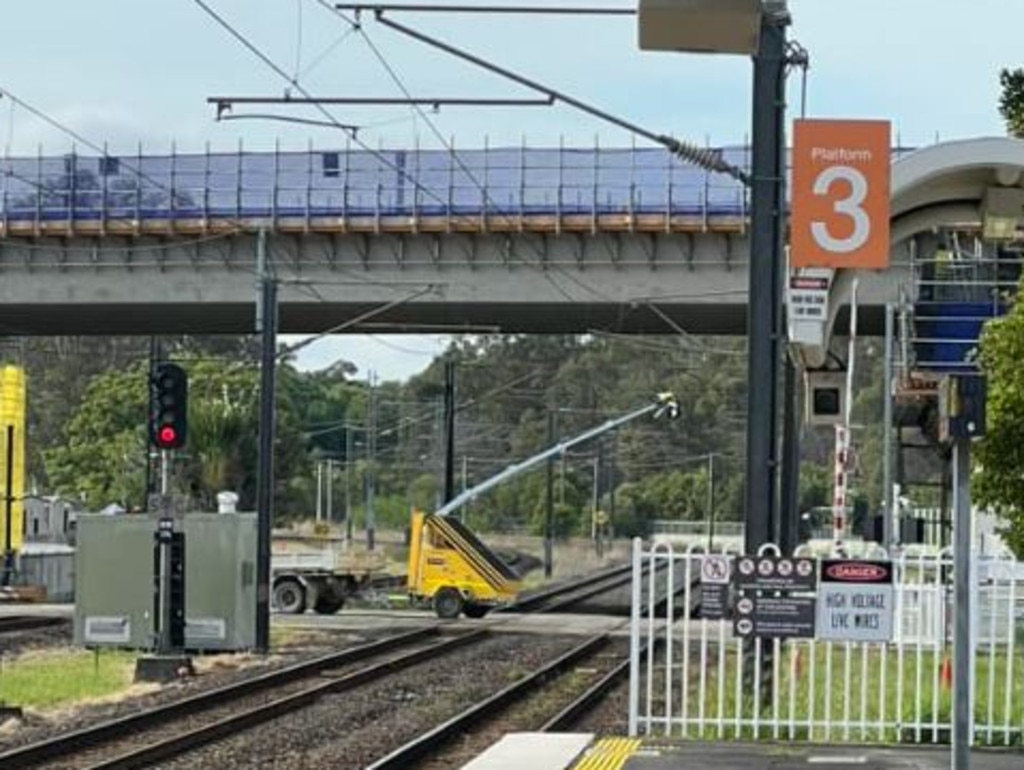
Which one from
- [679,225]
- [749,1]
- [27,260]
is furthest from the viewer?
[27,260]

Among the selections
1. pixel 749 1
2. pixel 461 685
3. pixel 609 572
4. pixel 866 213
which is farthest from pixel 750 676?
pixel 609 572

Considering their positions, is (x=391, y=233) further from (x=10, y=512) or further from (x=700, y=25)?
(x=700, y=25)

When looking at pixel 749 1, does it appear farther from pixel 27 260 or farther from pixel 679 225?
pixel 27 260

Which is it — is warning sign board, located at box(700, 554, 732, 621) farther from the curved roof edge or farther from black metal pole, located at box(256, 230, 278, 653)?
black metal pole, located at box(256, 230, 278, 653)

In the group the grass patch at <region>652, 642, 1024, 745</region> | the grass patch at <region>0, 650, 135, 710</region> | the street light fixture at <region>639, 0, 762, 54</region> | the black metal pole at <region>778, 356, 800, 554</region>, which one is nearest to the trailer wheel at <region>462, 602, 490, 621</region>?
the grass patch at <region>0, 650, 135, 710</region>

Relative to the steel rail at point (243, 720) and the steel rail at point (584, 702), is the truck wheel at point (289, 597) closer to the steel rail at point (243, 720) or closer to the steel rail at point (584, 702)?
the steel rail at point (243, 720)

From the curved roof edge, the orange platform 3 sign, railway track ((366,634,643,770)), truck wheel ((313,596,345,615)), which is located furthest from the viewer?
truck wheel ((313,596,345,615))

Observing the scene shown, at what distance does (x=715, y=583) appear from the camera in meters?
15.3

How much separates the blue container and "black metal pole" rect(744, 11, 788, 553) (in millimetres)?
16112

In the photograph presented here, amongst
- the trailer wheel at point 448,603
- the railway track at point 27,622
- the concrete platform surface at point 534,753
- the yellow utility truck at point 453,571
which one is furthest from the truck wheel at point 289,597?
the concrete platform surface at point 534,753

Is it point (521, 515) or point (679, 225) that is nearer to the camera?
point (679, 225)

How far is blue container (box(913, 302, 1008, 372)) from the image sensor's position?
33.2 meters

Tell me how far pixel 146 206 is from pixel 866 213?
35.8m

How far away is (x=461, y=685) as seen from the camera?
28141 mm
